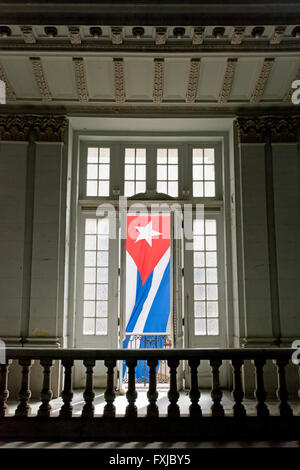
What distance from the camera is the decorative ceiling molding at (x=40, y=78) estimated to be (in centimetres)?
609

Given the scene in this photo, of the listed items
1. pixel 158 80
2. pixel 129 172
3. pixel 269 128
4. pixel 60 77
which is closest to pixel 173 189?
pixel 129 172

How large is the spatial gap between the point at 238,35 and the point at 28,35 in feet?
8.45

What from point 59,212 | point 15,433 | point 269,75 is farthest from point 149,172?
point 15,433

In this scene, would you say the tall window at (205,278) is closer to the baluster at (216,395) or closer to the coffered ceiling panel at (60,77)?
the coffered ceiling panel at (60,77)

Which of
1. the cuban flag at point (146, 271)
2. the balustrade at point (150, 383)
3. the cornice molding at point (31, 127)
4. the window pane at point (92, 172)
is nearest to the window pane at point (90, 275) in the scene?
the cuban flag at point (146, 271)

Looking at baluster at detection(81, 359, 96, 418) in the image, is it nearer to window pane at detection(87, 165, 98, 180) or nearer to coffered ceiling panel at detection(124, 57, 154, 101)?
coffered ceiling panel at detection(124, 57, 154, 101)

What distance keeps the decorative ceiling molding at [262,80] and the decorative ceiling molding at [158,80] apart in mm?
1349

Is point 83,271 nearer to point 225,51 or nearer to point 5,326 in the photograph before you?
point 5,326

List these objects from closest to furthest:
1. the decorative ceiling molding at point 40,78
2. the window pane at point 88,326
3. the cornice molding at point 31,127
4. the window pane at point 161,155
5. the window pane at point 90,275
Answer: the decorative ceiling molding at point 40,78, the cornice molding at point 31,127, the window pane at point 88,326, the window pane at point 90,275, the window pane at point 161,155

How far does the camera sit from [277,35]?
5602 millimetres

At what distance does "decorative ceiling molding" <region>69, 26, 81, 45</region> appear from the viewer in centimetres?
553

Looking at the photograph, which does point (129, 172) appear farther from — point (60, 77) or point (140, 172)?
point (60, 77)

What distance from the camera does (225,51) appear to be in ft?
19.3

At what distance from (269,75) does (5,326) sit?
5.16m
